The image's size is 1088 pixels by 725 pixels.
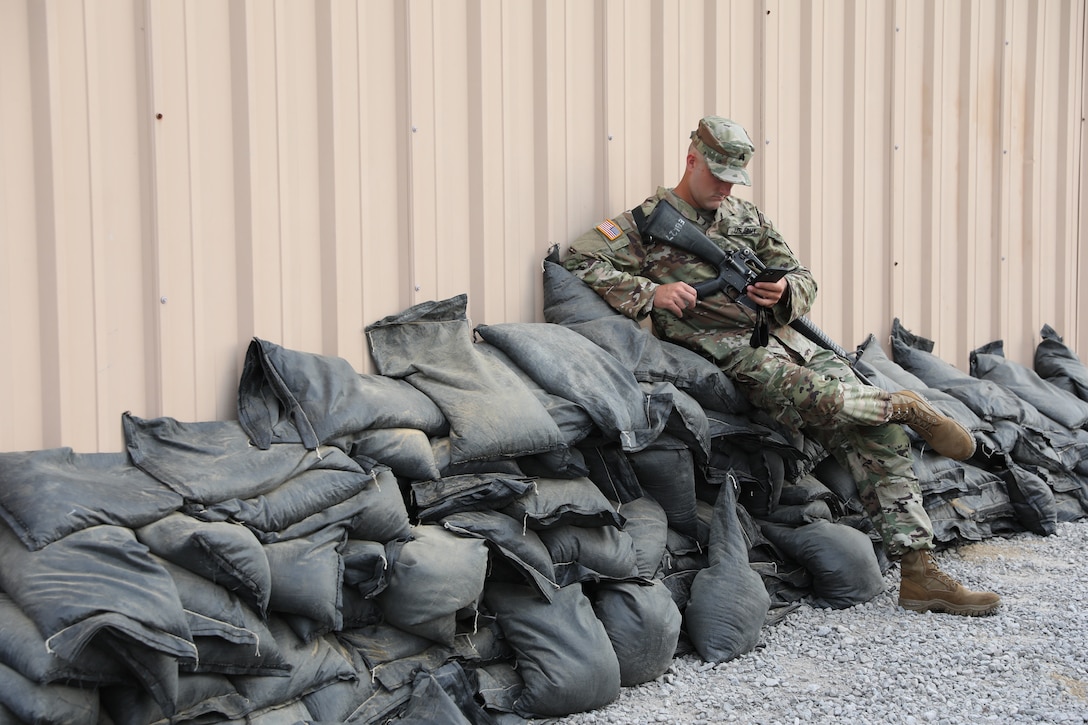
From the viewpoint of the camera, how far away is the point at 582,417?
371 centimetres

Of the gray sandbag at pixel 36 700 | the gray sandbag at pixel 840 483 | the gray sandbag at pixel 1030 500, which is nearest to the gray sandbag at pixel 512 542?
the gray sandbag at pixel 36 700

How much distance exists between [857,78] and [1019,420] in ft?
6.28

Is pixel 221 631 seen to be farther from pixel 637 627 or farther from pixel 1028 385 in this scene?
pixel 1028 385

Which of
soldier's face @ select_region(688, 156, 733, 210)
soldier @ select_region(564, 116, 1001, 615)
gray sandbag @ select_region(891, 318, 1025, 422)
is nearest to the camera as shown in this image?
soldier @ select_region(564, 116, 1001, 615)

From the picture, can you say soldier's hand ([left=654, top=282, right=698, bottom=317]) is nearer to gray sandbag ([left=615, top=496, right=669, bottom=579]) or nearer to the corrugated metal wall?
the corrugated metal wall

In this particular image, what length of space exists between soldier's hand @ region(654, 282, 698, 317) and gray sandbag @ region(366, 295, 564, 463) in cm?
83

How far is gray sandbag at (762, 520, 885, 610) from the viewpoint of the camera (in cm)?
423

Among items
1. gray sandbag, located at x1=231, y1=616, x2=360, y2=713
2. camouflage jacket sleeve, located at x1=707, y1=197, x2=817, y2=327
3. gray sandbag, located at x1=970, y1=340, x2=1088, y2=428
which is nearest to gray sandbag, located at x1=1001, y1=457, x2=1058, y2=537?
gray sandbag, located at x1=970, y1=340, x2=1088, y2=428

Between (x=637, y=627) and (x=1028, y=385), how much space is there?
3775 mm

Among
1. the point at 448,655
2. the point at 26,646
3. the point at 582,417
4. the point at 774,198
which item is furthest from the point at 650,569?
the point at 774,198

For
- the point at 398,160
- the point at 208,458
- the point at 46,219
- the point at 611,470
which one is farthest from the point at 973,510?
the point at 46,219

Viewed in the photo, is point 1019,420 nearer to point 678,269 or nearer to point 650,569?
point 678,269

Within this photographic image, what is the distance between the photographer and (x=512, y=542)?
10.8 ft

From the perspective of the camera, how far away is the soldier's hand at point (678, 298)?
170 inches
